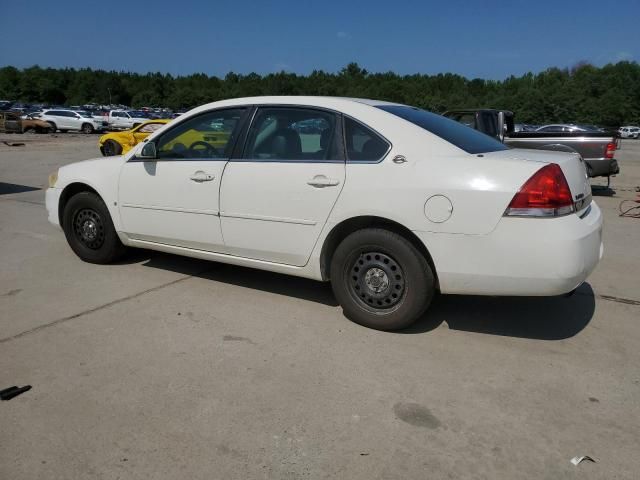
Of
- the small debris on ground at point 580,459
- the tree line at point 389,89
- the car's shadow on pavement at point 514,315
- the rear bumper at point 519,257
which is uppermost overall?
the tree line at point 389,89

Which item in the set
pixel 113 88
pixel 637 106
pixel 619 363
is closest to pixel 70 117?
pixel 619 363

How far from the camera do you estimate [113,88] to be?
466 ft

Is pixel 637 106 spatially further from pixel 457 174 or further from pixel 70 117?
pixel 457 174

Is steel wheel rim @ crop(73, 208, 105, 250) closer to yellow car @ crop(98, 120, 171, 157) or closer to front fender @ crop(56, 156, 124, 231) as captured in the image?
front fender @ crop(56, 156, 124, 231)

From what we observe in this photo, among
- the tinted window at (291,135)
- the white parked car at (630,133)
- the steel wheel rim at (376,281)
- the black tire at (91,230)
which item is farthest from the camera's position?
the white parked car at (630,133)

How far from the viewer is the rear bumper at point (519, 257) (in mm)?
3051

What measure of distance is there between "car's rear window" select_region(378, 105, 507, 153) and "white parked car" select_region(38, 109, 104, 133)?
3681 centimetres

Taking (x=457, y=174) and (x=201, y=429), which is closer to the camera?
(x=201, y=429)

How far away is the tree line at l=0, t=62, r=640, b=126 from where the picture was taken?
92006 millimetres

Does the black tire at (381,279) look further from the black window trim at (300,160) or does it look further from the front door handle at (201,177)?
the front door handle at (201,177)

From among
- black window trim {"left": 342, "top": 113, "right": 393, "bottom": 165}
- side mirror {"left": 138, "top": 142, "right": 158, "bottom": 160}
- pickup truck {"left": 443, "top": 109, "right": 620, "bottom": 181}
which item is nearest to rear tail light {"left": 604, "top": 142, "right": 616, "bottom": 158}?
pickup truck {"left": 443, "top": 109, "right": 620, "bottom": 181}

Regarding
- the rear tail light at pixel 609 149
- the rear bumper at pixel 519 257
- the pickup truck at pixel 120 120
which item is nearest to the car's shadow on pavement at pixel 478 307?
the rear bumper at pixel 519 257

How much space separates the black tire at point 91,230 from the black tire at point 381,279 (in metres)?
2.37

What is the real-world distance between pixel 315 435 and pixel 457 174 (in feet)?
5.74
